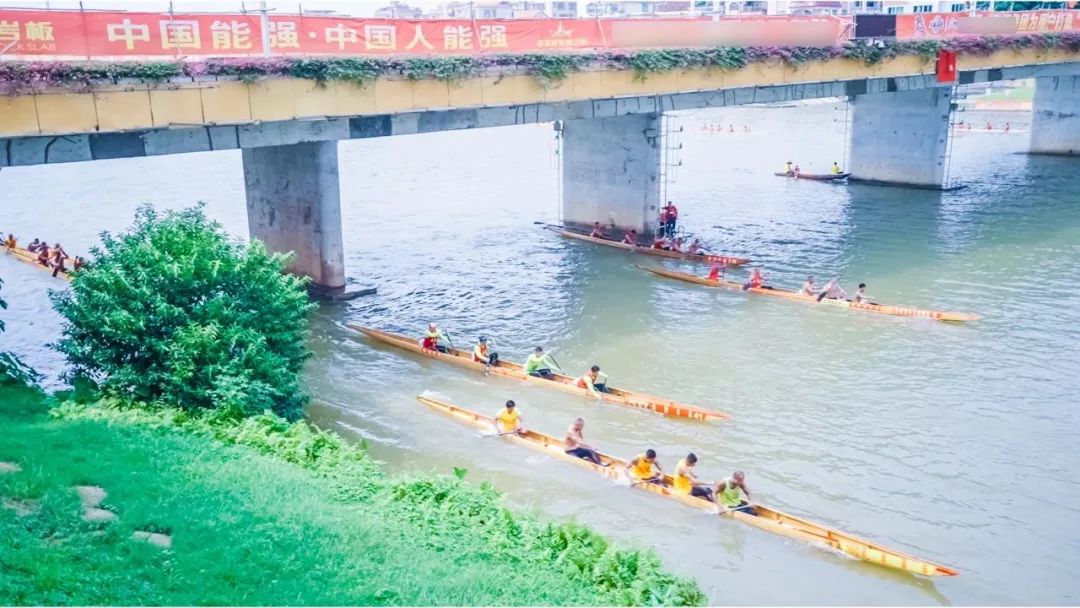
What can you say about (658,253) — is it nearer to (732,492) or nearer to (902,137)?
(902,137)

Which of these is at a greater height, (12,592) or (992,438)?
(12,592)

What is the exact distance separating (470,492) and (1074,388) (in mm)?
13098

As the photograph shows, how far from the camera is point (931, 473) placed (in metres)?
15.3

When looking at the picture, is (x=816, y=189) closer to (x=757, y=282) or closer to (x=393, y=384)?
(x=757, y=282)

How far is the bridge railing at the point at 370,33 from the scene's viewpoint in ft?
51.8

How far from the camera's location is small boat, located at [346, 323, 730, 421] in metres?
17.7

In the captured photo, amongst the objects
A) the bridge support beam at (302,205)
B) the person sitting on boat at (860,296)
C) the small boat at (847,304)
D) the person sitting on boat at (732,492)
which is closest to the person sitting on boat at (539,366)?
the person sitting on boat at (732,492)

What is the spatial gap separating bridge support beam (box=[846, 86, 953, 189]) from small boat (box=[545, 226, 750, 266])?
14003 millimetres

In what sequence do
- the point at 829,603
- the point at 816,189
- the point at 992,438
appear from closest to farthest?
the point at 829,603 < the point at 992,438 < the point at 816,189

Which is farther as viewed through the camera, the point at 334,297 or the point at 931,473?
the point at 334,297

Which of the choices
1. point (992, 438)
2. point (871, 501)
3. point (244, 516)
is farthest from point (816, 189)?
point (244, 516)

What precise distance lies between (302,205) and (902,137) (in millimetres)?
27337

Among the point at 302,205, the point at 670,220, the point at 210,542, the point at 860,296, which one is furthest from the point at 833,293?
the point at 210,542

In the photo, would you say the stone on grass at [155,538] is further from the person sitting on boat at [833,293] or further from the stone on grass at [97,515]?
the person sitting on boat at [833,293]
